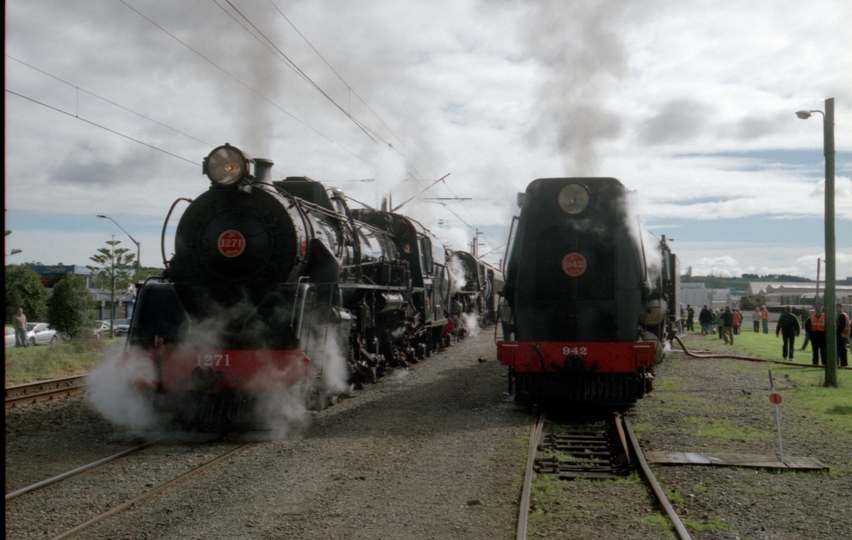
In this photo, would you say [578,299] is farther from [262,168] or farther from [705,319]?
[705,319]

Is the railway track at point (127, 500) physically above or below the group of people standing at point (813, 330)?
below

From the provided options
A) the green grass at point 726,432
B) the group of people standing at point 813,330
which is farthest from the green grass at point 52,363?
the group of people standing at point 813,330

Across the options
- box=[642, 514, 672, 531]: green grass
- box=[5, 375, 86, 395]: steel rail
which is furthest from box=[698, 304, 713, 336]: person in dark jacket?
box=[642, 514, 672, 531]: green grass

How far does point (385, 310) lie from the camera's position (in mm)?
11836

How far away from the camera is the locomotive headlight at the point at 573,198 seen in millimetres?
9242

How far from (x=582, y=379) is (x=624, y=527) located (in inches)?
169

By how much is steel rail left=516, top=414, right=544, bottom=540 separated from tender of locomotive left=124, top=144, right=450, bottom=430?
2589mm

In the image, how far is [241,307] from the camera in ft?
27.7

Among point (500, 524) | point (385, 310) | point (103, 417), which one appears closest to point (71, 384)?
point (103, 417)

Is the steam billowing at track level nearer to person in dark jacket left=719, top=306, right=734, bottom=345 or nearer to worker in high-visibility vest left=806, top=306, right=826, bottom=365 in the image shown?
worker in high-visibility vest left=806, top=306, right=826, bottom=365

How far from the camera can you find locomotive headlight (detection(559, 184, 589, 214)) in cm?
924

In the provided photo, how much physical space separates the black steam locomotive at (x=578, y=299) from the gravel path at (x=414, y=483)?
65 cm

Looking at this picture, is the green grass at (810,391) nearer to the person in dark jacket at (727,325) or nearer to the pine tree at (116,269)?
the person in dark jacket at (727,325)

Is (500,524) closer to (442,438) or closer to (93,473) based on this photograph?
(442,438)
